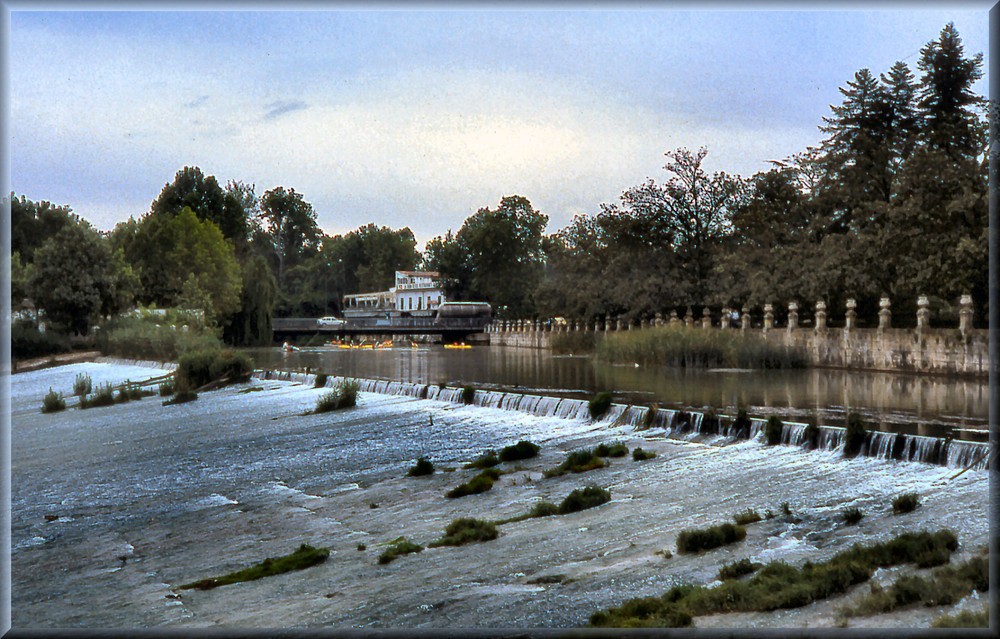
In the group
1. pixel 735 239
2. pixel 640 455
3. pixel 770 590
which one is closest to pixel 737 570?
pixel 770 590

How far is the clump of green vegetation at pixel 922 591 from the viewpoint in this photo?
5336mm

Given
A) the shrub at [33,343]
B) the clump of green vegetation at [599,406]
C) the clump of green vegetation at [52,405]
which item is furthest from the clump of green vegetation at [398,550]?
the shrub at [33,343]

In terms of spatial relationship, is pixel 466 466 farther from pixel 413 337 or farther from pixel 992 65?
pixel 413 337

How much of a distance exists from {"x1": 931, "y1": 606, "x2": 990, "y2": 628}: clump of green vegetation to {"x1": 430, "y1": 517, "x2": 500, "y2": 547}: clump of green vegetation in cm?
410

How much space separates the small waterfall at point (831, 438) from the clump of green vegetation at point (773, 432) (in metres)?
0.57

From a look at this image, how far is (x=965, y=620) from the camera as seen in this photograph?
15.6ft

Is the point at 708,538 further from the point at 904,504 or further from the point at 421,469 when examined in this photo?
the point at 421,469

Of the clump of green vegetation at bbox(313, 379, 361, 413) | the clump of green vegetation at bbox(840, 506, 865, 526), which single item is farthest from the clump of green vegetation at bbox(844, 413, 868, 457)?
the clump of green vegetation at bbox(313, 379, 361, 413)

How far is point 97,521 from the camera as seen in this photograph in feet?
34.9

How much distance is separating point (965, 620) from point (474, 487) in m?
6.54

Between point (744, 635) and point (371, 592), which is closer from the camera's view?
point (744, 635)

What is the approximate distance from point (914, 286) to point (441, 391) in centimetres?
1440

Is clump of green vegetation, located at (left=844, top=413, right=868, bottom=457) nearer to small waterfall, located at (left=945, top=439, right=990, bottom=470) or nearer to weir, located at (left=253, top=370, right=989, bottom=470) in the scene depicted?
weir, located at (left=253, top=370, right=989, bottom=470)

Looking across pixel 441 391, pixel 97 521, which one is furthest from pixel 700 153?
pixel 97 521
